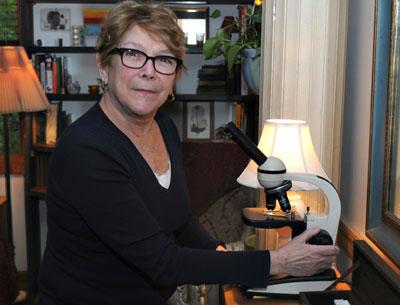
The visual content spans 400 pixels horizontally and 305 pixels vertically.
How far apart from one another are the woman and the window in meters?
0.16

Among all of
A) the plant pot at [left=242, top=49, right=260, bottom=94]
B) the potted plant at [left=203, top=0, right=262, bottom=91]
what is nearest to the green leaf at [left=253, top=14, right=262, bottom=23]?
the potted plant at [left=203, top=0, right=262, bottom=91]

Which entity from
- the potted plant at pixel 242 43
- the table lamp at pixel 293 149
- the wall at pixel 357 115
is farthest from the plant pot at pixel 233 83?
the table lamp at pixel 293 149

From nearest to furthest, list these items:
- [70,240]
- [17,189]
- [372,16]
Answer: [70,240]
[372,16]
[17,189]

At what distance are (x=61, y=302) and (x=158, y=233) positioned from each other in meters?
0.37

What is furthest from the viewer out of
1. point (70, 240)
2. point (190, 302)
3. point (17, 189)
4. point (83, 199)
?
point (17, 189)

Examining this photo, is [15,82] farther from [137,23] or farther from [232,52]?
[137,23]

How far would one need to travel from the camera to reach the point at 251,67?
8.48 ft

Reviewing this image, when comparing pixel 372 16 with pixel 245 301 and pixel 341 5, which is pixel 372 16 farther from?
pixel 245 301

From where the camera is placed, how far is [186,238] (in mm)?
1771

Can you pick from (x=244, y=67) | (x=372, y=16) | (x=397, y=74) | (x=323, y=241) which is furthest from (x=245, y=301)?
(x=244, y=67)

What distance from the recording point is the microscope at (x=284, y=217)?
142cm

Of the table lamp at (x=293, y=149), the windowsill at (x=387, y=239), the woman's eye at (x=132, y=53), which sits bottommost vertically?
the windowsill at (x=387, y=239)

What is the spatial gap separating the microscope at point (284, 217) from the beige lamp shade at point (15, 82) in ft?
7.09

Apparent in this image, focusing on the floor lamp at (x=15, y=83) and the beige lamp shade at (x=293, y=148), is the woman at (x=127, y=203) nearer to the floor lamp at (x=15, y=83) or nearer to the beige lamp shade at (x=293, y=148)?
the beige lamp shade at (x=293, y=148)
